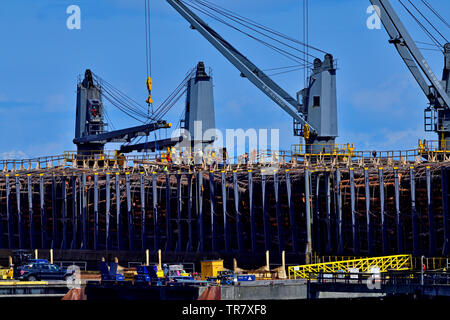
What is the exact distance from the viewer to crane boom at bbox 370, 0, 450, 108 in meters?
111

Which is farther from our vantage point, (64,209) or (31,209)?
(31,209)

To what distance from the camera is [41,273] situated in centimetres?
9444

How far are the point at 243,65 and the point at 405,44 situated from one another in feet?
57.7

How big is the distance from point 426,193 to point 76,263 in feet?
121

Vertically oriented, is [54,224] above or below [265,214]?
below

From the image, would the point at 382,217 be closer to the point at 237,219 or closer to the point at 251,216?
the point at 251,216

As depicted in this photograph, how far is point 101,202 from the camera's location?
117688 millimetres

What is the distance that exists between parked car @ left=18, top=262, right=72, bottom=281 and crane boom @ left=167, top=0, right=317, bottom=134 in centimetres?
3153

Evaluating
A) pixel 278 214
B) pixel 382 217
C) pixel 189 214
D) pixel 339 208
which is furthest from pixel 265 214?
pixel 382 217

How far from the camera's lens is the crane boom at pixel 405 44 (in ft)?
363

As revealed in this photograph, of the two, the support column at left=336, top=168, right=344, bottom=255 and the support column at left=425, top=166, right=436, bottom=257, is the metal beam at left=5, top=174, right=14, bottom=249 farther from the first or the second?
the support column at left=425, top=166, right=436, bottom=257

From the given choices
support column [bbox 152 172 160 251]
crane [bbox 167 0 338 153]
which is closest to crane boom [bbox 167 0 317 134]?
crane [bbox 167 0 338 153]
